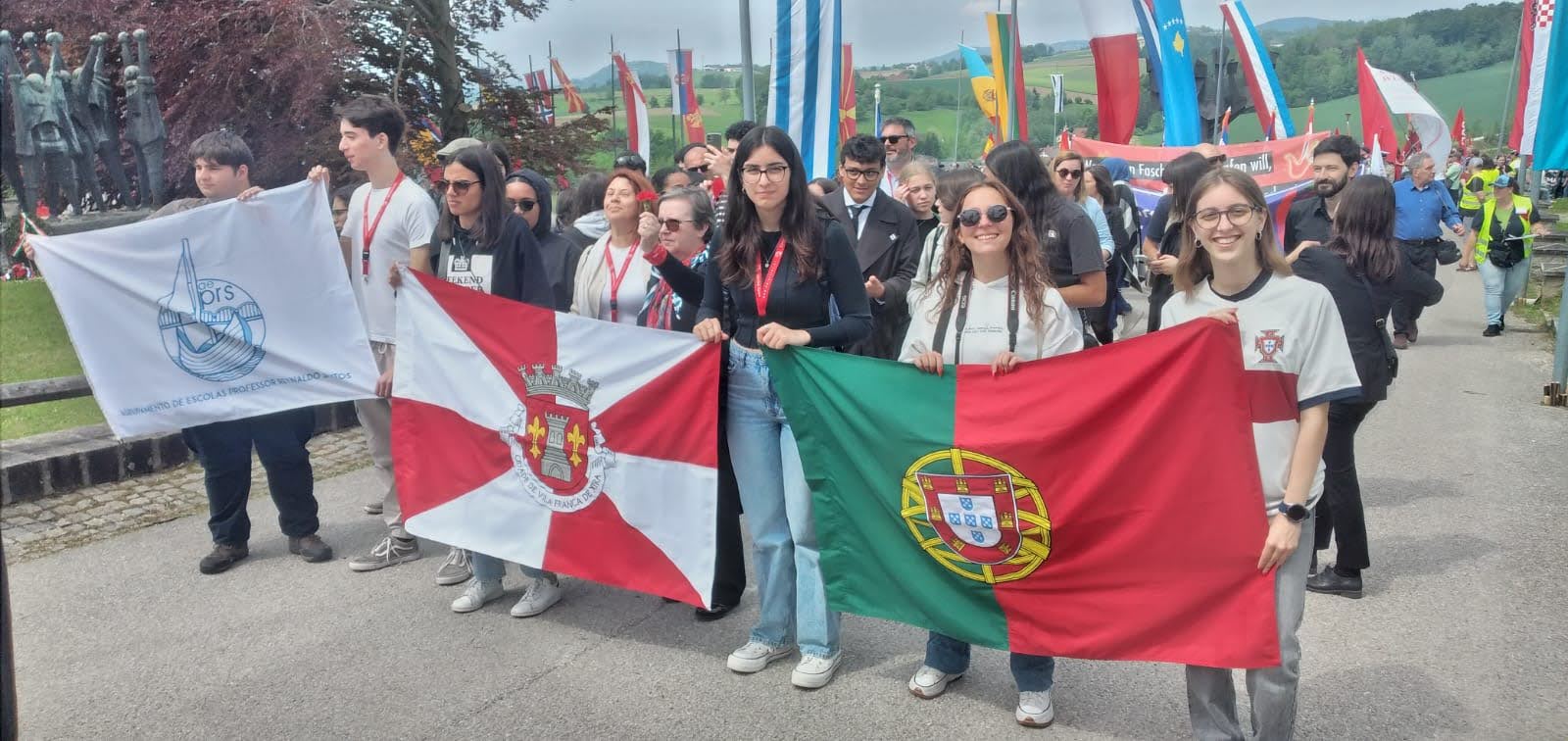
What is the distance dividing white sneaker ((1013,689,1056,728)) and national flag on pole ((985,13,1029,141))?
1355cm

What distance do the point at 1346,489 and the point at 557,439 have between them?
3.34 metres

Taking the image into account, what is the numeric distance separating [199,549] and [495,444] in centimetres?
222

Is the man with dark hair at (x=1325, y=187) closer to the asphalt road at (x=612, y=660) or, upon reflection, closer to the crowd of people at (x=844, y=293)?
the crowd of people at (x=844, y=293)

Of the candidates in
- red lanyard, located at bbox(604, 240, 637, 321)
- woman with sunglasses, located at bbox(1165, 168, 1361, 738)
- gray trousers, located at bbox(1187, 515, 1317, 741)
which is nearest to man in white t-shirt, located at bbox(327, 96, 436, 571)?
red lanyard, located at bbox(604, 240, 637, 321)

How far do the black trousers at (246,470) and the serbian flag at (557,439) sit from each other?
100cm

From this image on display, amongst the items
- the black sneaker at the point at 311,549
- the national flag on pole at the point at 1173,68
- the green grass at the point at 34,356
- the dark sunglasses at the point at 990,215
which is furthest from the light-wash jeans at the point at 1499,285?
the green grass at the point at 34,356

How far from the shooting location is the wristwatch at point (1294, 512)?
299 centimetres

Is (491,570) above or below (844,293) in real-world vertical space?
below

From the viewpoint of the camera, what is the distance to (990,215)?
354 centimetres

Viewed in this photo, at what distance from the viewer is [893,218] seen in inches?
217

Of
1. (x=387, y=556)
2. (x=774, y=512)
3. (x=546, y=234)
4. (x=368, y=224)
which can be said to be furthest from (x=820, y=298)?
(x=387, y=556)

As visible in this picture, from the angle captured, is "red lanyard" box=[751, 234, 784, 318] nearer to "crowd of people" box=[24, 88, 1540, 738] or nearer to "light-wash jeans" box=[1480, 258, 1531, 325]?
"crowd of people" box=[24, 88, 1540, 738]

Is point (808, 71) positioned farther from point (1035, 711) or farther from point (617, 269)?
point (1035, 711)

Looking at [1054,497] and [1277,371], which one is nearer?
[1277,371]
